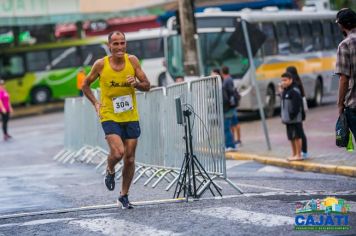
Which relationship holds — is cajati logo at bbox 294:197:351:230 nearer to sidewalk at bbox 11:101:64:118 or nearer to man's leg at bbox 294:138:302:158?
man's leg at bbox 294:138:302:158

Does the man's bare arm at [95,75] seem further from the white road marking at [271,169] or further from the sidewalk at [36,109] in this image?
the sidewalk at [36,109]

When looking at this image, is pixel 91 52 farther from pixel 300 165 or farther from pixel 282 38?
pixel 300 165

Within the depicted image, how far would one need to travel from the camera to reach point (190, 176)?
11672 millimetres

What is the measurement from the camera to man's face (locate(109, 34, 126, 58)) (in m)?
10.5

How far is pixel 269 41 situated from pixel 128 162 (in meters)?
19.4

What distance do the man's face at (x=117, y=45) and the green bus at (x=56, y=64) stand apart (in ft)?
113

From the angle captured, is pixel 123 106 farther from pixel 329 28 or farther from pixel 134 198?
pixel 329 28

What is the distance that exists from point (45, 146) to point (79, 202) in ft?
45.8

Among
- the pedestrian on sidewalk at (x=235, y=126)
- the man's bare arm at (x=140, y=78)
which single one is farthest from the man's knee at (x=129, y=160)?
the pedestrian on sidewalk at (x=235, y=126)

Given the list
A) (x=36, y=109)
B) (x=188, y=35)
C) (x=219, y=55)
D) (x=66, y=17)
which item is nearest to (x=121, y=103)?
(x=188, y=35)

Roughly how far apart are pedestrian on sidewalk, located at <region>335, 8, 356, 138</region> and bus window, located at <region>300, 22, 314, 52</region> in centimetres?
2227

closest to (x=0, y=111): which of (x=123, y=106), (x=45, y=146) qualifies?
(x=45, y=146)

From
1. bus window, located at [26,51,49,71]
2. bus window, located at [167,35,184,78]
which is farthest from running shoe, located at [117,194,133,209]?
bus window, located at [26,51,49,71]

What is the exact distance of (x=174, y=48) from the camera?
97.1 ft
